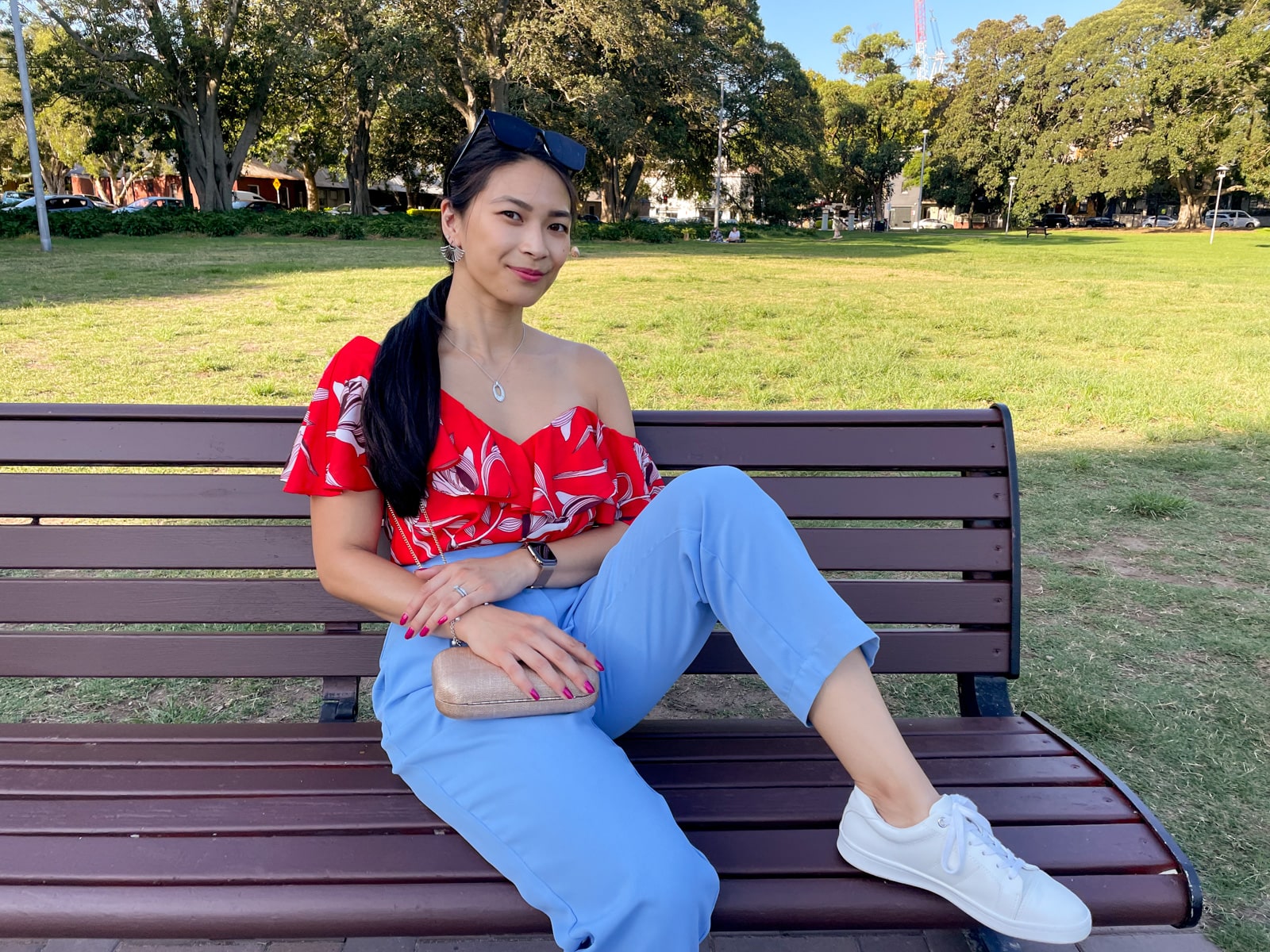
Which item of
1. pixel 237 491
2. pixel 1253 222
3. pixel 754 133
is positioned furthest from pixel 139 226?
pixel 1253 222

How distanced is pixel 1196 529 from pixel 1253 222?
70.4m

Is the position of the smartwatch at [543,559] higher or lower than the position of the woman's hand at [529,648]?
higher

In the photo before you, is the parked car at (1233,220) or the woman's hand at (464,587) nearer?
the woman's hand at (464,587)

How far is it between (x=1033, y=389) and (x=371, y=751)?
699 cm

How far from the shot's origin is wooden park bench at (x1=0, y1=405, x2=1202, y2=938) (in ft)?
5.24

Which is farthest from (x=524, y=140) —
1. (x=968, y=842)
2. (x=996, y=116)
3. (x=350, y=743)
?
(x=996, y=116)

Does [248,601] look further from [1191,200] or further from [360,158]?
[1191,200]

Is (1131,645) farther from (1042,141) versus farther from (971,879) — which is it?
(1042,141)

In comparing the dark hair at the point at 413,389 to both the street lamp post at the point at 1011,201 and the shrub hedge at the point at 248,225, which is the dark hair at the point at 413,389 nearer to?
the shrub hedge at the point at 248,225

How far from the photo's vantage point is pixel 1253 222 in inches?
2429

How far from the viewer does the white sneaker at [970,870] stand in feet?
5.08

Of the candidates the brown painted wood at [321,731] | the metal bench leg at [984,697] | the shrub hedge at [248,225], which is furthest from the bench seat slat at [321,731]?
the shrub hedge at [248,225]

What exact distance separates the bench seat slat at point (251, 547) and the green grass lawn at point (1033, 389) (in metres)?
1.01

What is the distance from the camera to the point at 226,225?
95.0 feet
